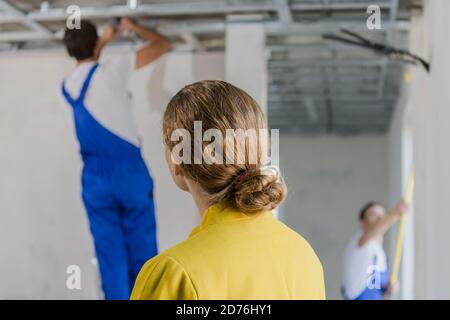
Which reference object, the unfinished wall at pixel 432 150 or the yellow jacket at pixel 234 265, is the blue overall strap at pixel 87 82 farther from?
the yellow jacket at pixel 234 265

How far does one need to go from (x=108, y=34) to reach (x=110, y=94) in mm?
280

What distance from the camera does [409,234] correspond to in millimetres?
5512

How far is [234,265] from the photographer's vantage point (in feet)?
2.80

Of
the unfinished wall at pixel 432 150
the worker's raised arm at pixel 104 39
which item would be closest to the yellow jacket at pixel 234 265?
the unfinished wall at pixel 432 150

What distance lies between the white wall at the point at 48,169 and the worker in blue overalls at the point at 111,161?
8.5 inches

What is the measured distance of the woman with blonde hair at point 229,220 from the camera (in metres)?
0.84

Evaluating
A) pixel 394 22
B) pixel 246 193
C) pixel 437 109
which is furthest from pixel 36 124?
pixel 246 193

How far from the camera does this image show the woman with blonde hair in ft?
2.76

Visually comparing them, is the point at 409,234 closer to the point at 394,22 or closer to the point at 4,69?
the point at 394,22

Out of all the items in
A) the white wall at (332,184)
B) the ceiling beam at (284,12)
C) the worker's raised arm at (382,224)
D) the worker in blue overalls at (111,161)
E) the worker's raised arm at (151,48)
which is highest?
the ceiling beam at (284,12)

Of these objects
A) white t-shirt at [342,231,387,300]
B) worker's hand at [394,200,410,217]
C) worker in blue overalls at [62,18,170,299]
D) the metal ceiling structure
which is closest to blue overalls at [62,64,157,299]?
worker in blue overalls at [62,18,170,299]

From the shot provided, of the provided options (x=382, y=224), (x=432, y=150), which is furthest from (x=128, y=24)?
(x=382, y=224)

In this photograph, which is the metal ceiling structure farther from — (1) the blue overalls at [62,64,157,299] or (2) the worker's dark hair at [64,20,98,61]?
(1) the blue overalls at [62,64,157,299]

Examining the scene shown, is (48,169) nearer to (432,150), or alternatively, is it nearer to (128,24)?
(128,24)
